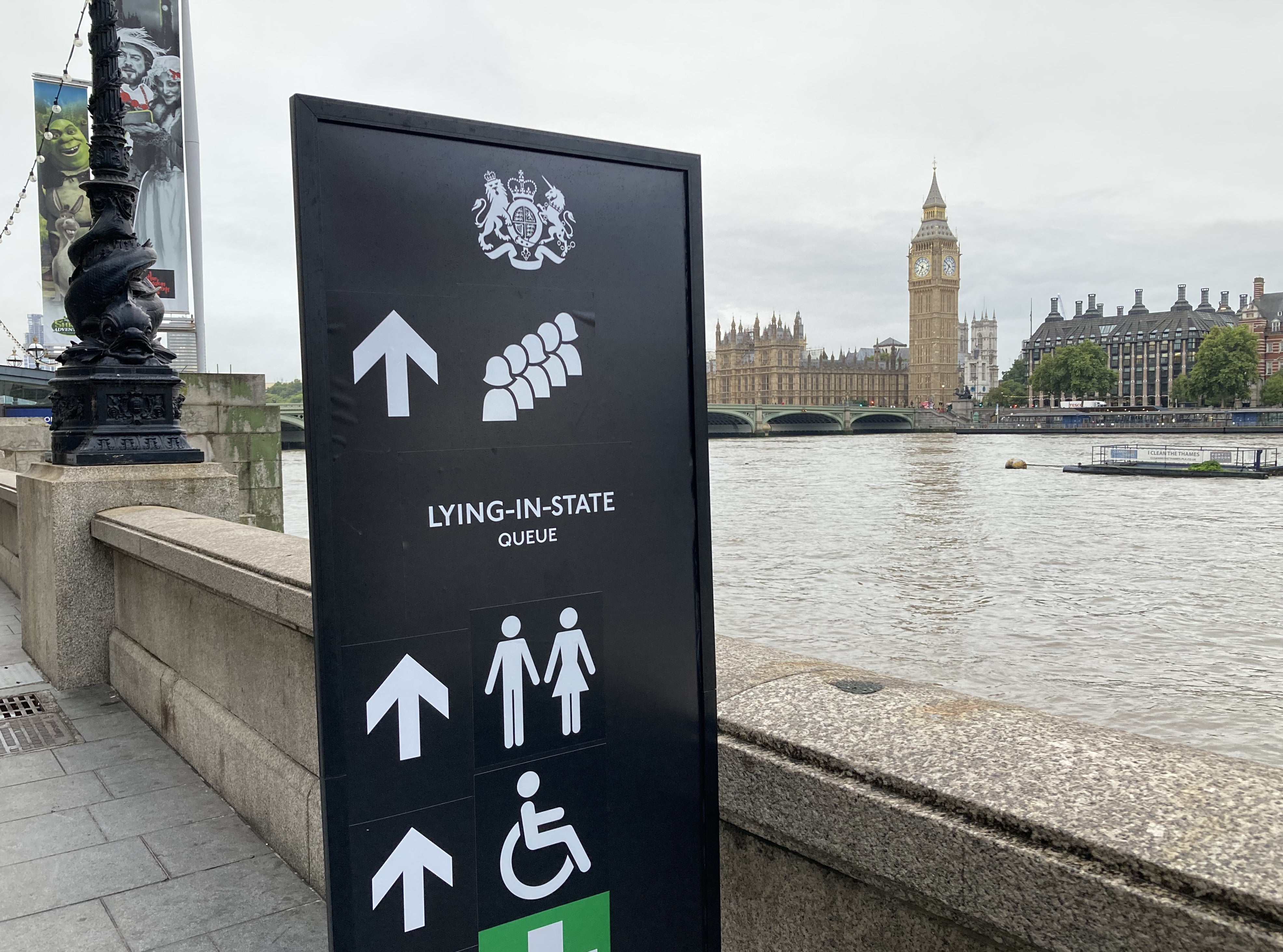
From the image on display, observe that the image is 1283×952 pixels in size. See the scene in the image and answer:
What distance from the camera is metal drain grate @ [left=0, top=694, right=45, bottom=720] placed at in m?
4.40

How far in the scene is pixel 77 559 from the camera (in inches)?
190

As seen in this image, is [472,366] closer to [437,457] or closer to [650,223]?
[437,457]

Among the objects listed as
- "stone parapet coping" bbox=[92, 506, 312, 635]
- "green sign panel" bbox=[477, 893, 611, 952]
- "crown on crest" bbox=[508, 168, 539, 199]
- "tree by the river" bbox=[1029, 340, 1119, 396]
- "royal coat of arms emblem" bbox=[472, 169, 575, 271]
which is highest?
"tree by the river" bbox=[1029, 340, 1119, 396]

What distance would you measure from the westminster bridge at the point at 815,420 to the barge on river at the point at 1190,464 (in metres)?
30.2

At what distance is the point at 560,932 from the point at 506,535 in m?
0.58

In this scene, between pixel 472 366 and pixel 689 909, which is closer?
pixel 472 366

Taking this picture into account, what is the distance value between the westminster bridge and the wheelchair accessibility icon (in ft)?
240

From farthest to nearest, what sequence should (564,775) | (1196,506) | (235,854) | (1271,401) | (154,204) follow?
(1271,401) < (1196,506) < (154,204) < (235,854) < (564,775)

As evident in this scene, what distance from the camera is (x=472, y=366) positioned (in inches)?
53.4

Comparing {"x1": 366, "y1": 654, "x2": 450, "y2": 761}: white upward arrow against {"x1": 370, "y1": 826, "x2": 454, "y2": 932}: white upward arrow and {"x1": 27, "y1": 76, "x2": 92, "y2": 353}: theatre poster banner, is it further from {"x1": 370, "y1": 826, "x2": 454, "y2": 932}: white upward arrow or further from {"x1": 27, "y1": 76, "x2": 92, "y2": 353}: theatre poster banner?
{"x1": 27, "y1": 76, "x2": 92, "y2": 353}: theatre poster banner

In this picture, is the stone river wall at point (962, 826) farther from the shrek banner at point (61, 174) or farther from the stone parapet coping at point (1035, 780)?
the shrek banner at point (61, 174)

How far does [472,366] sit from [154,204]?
13385 mm

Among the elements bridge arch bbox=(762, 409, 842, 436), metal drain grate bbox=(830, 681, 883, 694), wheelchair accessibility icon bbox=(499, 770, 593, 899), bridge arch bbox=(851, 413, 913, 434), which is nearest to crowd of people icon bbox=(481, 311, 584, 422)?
wheelchair accessibility icon bbox=(499, 770, 593, 899)

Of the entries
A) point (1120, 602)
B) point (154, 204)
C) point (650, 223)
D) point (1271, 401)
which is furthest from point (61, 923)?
point (1271, 401)
